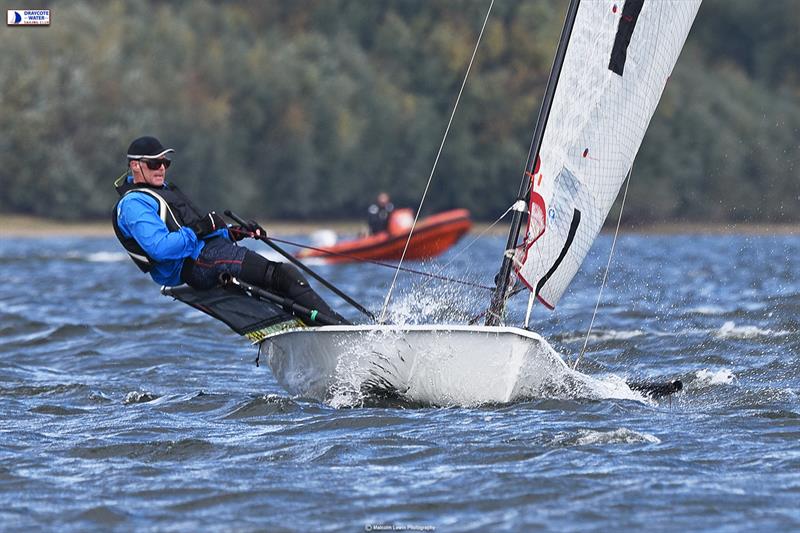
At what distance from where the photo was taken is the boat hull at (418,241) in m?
24.6

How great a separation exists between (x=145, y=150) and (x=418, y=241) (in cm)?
1810

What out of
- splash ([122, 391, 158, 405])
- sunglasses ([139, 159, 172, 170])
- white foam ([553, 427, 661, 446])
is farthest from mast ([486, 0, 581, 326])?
splash ([122, 391, 158, 405])

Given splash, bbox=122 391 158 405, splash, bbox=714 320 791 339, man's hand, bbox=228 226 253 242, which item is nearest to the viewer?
man's hand, bbox=228 226 253 242

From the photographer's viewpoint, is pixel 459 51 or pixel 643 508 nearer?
pixel 643 508

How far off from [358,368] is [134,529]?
2.36 meters

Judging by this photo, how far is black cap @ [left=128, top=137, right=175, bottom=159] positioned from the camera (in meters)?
7.71

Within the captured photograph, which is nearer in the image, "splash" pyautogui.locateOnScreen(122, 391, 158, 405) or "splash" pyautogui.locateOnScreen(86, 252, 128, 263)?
"splash" pyautogui.locateOnScreen(122, 391, 158, 405)

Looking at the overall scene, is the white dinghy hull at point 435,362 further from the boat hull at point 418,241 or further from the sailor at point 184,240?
the boat hull at point 418,241

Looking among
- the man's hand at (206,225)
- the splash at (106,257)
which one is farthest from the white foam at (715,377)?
the splash at (106,257)

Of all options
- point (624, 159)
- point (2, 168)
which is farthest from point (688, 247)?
point (624, 159)

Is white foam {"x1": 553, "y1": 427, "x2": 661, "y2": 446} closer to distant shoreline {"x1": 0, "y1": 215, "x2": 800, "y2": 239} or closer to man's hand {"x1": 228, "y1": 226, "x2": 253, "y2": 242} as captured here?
man's hand {"x1": 228, "y1": 226, "x2": 253, "y2": 242}

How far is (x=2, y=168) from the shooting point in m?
43.8

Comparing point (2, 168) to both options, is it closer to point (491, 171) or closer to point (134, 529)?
point (491, 171)

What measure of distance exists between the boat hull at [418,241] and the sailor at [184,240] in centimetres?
1640
